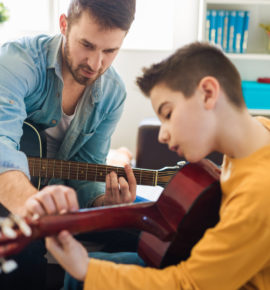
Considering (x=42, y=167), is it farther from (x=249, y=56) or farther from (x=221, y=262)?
(x=249, y=56)

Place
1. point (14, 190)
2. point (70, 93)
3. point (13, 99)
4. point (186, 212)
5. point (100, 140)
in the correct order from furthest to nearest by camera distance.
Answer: point (100, 140) < point (70, 93) < point (13, 99) < point (14, 190) < point (186, 212)

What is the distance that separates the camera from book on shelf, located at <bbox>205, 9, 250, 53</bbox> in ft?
9.61

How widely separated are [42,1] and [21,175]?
266 centimetres

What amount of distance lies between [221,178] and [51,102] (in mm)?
894

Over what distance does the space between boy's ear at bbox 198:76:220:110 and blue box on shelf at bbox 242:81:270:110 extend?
2.11 meters

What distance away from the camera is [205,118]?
2.88 feet

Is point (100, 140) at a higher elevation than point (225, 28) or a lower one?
lower

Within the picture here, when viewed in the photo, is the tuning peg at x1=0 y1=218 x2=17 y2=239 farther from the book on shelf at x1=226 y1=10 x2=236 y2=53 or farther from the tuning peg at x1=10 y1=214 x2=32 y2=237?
the book on shelf at x1=226 y1=10 x2=236 y2=53

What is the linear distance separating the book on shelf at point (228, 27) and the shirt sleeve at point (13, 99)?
5.95ft

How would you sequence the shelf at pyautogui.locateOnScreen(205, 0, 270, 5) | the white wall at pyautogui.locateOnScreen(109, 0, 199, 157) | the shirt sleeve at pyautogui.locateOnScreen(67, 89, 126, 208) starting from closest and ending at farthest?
the shirt sleeve at pyautogui.locateOnScreen(67, 89, 126, 208), the shelf at pyautogui.locateOnScreen(205, 0, 270, 5), the white wall at pyautogui.locateOnScreen(109, 0, 199, 157)

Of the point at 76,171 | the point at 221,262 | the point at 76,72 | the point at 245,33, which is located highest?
the point at 245,33

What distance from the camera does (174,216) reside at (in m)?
0.93

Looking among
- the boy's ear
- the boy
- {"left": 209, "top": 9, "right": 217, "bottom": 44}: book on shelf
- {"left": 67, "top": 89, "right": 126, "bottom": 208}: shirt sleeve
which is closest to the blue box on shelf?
{"left": 209, "top": 9, "right": 217, "bottom": 44}: book on shelf

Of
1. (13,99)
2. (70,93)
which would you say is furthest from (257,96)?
(13,99)
